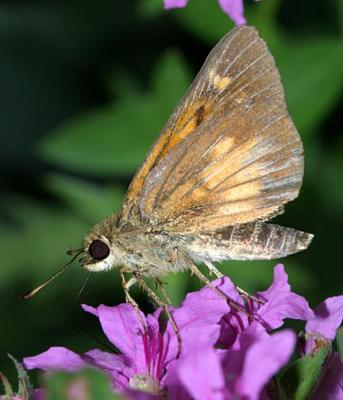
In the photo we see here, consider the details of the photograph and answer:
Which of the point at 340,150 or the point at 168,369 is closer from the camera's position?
the point at 168,369

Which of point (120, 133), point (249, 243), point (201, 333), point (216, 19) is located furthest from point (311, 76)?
point (201, 333)

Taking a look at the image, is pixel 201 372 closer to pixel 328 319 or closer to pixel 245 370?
pixel 245 370

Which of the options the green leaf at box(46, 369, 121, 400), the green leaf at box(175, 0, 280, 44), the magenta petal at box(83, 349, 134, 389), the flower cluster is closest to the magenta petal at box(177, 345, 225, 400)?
the green leaf at box(46, 369, 121, 400)

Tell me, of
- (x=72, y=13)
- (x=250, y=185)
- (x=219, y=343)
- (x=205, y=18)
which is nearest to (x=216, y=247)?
(x=250, y=185)

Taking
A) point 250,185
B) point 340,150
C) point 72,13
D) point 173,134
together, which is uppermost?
point 72,13

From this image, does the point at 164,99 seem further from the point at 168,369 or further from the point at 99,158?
the point at 168,369

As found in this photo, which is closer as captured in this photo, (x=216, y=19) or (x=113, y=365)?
(x=113, y=365)
